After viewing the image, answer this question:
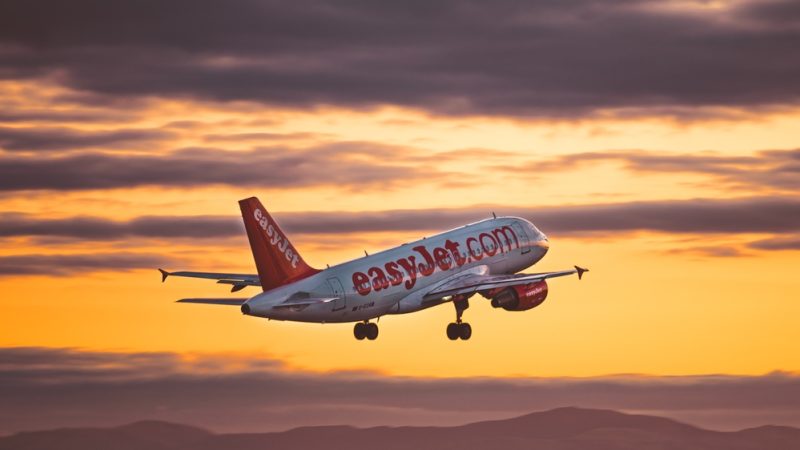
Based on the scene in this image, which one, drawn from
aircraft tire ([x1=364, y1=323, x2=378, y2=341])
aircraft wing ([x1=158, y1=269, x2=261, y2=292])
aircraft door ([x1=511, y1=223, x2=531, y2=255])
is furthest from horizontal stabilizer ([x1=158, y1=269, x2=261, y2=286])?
aircraft door ([x1=511, y1=223, x2=531, y2=255])

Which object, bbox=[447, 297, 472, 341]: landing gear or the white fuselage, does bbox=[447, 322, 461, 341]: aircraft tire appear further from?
the white fuselage

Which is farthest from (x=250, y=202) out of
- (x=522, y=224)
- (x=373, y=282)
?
(x=522, y=224)

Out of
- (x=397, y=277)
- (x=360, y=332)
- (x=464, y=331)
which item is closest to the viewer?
(x=397, y=277)

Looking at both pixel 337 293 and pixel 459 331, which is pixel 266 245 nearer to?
pixel 337 293

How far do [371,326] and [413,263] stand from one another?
4.82 m

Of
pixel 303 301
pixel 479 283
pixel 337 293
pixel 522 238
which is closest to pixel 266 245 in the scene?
pixel 303 301

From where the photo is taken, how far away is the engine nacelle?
4567 inches

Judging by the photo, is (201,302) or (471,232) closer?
(201,302)

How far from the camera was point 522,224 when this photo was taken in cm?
12488

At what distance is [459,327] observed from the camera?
11688 centimetres

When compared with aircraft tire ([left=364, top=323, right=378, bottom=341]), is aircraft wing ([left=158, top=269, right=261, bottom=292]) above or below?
above

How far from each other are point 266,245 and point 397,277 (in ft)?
34.6

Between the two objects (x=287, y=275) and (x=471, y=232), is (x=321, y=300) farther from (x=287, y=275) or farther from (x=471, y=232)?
(x=471, y=232)

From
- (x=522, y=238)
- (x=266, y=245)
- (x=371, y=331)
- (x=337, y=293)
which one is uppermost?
(x=522, y=238)
